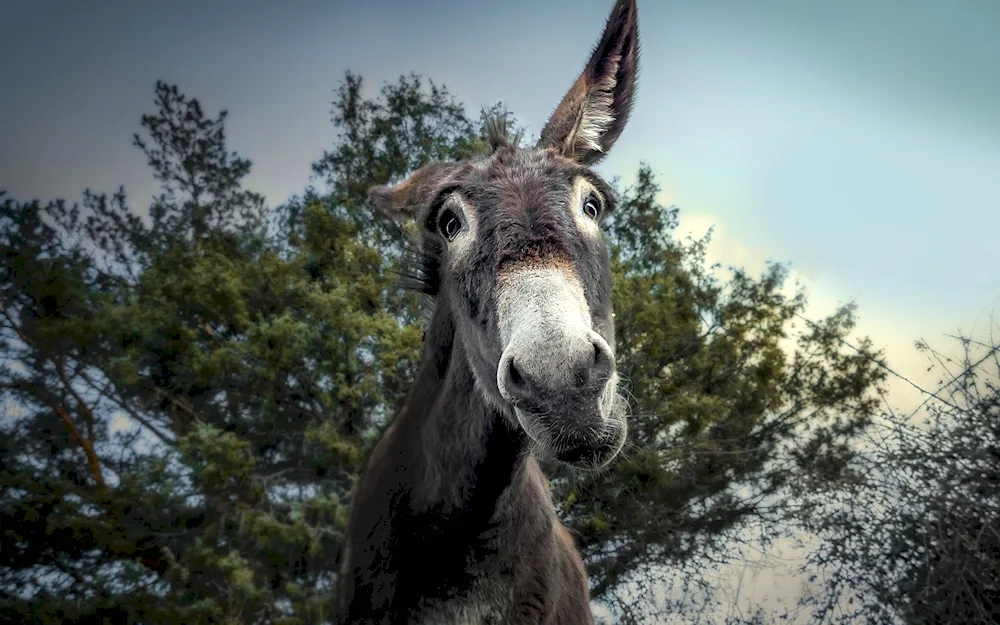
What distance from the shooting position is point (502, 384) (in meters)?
2.00

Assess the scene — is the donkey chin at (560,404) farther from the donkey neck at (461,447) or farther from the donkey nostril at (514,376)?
the donkey neck at (461,447)

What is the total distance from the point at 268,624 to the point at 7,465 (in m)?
3.82

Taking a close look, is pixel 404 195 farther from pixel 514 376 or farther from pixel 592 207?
pixel 514 376

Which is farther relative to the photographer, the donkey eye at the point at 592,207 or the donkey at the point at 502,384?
the donkey eye at the point at 592,207

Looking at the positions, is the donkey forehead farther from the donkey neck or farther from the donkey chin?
the donkey chin

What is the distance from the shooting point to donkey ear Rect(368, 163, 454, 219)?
3.12 meters

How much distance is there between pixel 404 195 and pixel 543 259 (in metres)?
1.23

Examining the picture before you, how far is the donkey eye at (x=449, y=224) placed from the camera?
103 inches

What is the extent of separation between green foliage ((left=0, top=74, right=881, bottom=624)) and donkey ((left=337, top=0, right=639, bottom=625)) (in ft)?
14.3

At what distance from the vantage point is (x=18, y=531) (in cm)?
788

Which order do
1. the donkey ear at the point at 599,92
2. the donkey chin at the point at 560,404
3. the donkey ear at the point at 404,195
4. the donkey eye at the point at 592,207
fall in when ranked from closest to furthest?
the donkey chin at the point at 560,404 < the donkey eye at the point at 592,207 < the donkey ear at the point at 599,92 < the donkey ear at the point at 404,195

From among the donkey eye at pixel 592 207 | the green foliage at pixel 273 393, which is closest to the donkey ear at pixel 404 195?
the donkey eye at pixel 592 207

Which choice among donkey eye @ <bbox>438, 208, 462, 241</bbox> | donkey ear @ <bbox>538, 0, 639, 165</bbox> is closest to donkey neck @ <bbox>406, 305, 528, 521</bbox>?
donkey eye @ <bbox>438, 208, 462, 241</bbox>

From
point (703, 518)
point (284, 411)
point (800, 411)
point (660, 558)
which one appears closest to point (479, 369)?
point (284, 411)
